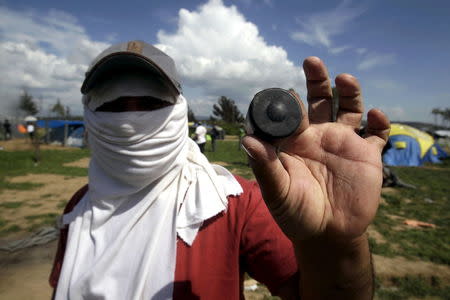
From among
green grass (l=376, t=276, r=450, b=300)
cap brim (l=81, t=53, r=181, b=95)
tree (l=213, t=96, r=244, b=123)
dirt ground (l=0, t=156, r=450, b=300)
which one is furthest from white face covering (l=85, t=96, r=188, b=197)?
tree (l=213, t=96, r=244, b=123)

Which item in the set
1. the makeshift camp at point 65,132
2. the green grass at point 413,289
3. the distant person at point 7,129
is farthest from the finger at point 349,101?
the distant person at point 7,129

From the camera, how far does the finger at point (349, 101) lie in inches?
46.0

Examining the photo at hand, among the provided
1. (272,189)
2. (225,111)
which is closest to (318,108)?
(272,189)

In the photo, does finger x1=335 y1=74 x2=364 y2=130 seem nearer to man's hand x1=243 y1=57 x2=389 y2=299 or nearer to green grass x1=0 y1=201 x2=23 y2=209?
man's hand x1=243 y1=57 x2=389 y2=299

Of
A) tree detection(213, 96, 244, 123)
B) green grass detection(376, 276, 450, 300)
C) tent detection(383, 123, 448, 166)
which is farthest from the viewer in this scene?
tree detection(213, 96, 244, 123)

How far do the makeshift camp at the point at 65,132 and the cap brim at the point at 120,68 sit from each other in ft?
73.5

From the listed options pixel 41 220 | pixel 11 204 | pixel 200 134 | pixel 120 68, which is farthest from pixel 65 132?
pixel 120 68

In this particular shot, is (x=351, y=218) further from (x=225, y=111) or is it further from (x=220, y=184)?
(x=225, y=111)

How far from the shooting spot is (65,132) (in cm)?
2195

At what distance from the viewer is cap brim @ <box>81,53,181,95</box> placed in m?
1.59

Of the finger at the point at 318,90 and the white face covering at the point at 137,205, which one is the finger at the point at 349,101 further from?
the white face covering at the point at 137,205

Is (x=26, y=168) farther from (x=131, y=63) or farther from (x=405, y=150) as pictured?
(x=405, y=150)

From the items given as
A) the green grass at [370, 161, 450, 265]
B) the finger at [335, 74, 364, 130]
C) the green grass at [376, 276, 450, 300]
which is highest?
the finger at [335, 74, 364, 130]

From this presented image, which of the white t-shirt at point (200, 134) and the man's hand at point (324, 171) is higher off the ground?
the man's hand at point (324, 171)
